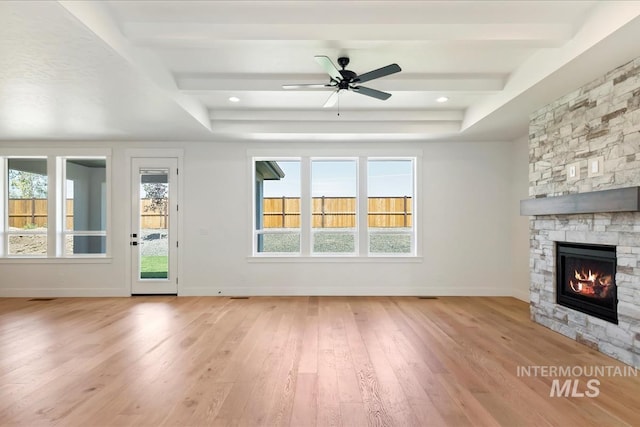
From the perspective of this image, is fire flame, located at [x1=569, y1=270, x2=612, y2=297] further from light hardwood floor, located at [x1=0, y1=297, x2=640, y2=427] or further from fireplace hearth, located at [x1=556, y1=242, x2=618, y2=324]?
light hardwood floor, located at [x1=0, y1=297, x2=640, y2=427]

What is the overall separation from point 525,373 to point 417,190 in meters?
3.67

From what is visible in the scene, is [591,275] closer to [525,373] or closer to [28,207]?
[525,373]

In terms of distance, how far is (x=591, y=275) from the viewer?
373 cm

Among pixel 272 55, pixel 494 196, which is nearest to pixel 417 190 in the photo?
pixel 494 196

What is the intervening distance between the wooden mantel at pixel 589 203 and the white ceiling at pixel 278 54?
3.71ft

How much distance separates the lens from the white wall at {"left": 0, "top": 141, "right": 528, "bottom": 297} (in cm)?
617

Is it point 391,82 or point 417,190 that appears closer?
point 391,82

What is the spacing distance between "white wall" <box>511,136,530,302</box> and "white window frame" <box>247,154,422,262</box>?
5.13ft

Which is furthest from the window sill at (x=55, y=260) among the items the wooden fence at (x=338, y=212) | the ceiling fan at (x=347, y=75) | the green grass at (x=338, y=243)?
the ceiling fan at (x=347, y=75)

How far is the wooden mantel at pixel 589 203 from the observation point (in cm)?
301

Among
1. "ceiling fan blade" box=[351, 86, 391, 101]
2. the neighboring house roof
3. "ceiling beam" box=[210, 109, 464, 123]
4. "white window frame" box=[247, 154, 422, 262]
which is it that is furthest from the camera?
the neighboring house roof

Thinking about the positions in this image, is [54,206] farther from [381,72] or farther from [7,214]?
[381,72]

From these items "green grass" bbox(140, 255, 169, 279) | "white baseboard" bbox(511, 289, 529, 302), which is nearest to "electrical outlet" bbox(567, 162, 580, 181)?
"white baseboard" bbox(511, 289, 529, 302)

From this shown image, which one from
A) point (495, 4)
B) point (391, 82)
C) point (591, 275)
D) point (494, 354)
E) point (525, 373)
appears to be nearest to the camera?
point (495, 4)
